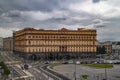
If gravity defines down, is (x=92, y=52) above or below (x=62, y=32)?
below

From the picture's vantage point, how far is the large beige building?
129m

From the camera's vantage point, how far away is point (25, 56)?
132 meters

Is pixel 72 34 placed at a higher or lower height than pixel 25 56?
higher

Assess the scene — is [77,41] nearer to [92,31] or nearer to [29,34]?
[92,31]

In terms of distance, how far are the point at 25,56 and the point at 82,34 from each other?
2888cm

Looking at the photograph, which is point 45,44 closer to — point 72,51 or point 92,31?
point 72,51

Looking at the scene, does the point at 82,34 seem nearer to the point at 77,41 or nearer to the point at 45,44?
the point at 77,41

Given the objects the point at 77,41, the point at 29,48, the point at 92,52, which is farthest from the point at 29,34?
the point at 92,52

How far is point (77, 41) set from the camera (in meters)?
135

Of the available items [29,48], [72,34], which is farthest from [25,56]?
[72,34]

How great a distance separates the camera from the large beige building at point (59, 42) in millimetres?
128875

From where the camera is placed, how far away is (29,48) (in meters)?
129

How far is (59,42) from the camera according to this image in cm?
13300

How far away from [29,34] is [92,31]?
30192 millimetres
